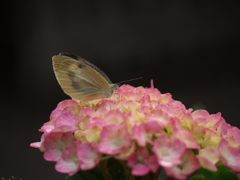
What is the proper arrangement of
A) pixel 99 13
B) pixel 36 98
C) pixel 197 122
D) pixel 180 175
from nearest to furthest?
pixel 180 175 < pixel 197 122 < pixel 99 13 < pixel 36 98

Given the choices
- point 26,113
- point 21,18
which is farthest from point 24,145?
point 21,18

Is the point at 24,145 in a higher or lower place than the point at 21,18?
lower

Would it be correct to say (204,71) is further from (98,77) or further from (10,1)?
(98,77)

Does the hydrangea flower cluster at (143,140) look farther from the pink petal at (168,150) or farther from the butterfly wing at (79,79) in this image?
the butterfly wing at (79,79)

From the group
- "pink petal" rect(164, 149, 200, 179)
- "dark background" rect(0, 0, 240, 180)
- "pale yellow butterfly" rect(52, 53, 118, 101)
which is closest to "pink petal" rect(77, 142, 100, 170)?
"pink petal" rect(164, 149, 200, 179)

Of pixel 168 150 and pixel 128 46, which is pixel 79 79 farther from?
pixel 128 46

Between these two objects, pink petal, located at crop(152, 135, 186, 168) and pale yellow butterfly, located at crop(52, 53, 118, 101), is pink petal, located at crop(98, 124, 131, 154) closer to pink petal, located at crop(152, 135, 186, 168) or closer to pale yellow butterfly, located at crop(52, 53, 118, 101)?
pink petal, located at crop(152, 135, 186, 168)
